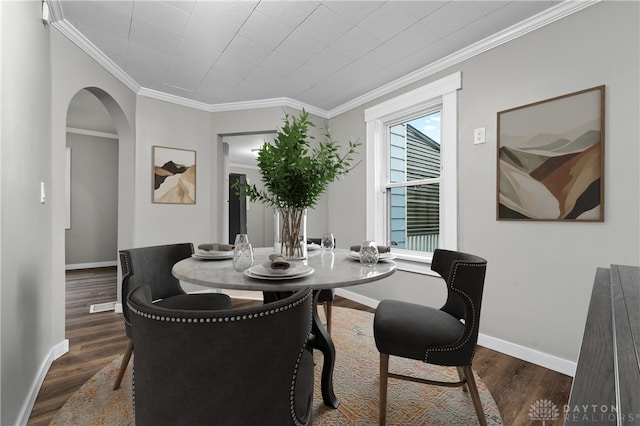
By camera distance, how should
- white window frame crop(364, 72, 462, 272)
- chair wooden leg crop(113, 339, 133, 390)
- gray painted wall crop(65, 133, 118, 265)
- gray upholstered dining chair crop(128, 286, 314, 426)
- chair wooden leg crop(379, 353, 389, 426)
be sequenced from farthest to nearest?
gray painted wall crop(65, 133, 118, 265)
white window frame crop(364, 72, 462, 272)
chair wooden leg crop(113, 339, 133, 390)
chair wooden leg crop(379, 353, 389, 426)
gray upholstered dining chair crop(128, 286, 314, 426)

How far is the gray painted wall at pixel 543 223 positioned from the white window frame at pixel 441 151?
0.08 meters

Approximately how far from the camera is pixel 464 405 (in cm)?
166

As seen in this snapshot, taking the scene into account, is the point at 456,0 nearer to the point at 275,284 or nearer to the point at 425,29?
the point at 425,29

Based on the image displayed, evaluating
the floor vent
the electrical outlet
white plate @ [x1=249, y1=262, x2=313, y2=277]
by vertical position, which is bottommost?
the floor vent

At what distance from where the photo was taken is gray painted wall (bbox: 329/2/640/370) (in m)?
1.81

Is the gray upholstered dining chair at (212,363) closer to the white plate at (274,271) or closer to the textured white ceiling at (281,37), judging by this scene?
the white plate at (274,271)

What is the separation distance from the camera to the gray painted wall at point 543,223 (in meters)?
1.81

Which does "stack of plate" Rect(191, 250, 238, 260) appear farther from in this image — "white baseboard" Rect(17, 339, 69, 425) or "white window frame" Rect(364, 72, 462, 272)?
"white window frame" Rect(364, 72, 462, 272)

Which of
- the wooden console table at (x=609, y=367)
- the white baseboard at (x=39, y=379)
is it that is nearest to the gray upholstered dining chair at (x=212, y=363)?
the wooden console table at (x=609, y=367)

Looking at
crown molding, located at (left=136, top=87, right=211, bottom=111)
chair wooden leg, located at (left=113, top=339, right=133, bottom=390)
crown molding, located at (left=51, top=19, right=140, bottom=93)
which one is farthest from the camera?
crown molding, located at (left=136, top=87, right=211, bottom=111)

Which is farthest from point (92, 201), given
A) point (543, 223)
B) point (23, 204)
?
point (543, 223)

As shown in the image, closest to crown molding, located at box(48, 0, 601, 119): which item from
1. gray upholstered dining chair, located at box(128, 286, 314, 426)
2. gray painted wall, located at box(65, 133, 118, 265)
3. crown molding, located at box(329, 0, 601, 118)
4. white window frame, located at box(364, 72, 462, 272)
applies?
crown molding, located at box(329, 0, 601, 118)

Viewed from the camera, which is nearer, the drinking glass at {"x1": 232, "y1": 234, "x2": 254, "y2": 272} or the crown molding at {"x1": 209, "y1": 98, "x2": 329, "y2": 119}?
the drinking glass at {"x1": 232, "y1": 234, "x2": 254, "y2": 272}

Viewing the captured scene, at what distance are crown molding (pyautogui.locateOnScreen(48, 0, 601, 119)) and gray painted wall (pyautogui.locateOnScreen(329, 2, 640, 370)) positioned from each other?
0.05m
